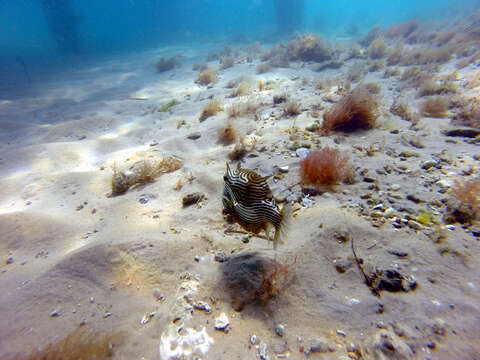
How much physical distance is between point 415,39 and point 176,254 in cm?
2215

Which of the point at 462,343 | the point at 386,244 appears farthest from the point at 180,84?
the point at 462,343

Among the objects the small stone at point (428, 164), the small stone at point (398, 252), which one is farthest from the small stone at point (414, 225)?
the small stone at point (428, 164)

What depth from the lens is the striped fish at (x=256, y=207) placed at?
2.24m

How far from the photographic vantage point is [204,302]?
7.59ft

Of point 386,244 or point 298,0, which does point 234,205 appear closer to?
point 386,244

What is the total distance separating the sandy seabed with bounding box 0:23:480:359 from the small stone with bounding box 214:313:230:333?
13 millimetres

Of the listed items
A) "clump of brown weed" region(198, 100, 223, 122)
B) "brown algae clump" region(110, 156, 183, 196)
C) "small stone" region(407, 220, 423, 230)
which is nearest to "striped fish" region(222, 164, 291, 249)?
"small stone" region(407, 220, 423, 230)

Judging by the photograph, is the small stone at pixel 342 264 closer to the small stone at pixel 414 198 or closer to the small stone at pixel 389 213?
the small stone at pixel 389 213

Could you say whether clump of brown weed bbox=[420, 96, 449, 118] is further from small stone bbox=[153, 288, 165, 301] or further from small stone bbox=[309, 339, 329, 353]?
small stone bbox=[153, 288, 165, 301]

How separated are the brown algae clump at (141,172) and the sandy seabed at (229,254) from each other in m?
0.16

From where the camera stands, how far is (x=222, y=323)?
2131 millimetres

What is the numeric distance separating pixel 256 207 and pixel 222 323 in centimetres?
110

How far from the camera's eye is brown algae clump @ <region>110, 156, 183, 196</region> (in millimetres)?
4613

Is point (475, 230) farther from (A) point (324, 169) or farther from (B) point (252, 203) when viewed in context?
(B) point (252, 203)
